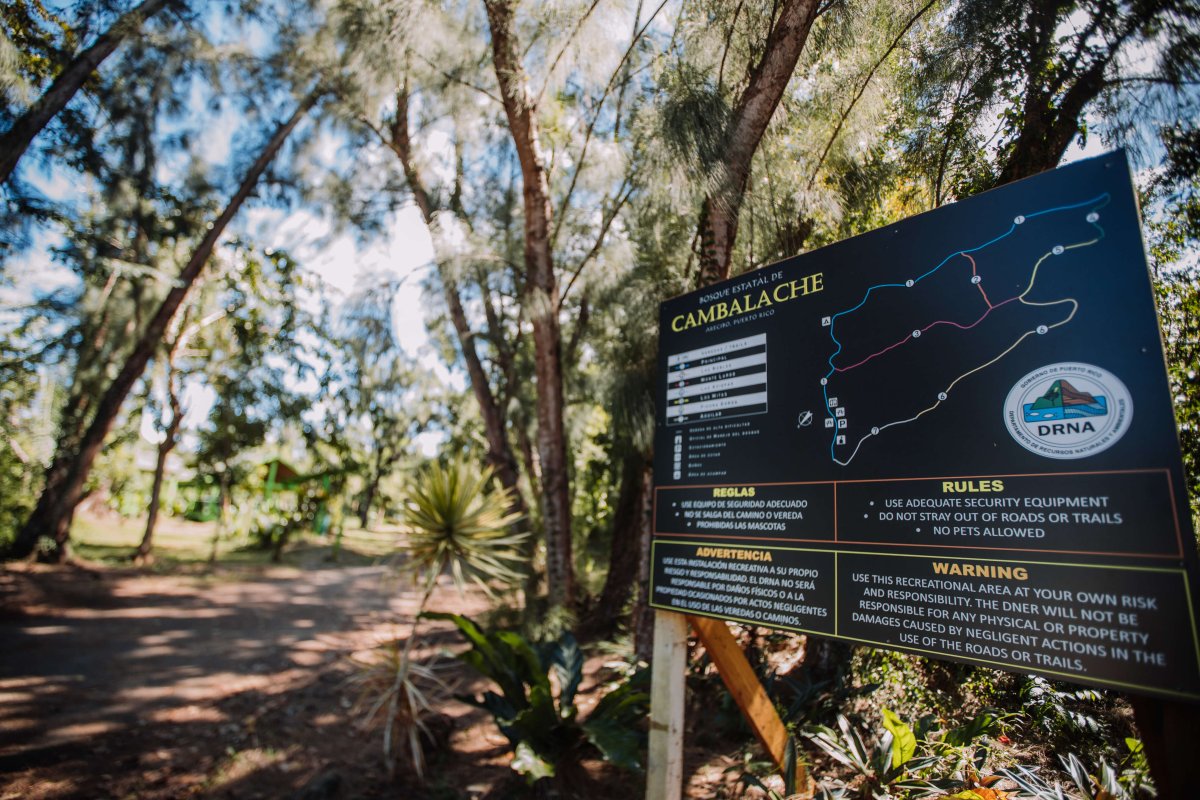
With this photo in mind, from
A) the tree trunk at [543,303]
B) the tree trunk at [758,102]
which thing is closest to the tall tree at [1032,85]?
the tree trunk at [758,102]

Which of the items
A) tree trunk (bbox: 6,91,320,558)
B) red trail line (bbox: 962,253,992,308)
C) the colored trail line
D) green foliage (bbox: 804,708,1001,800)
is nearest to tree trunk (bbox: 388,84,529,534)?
green foliage (bbox: 804,708,1001,800)

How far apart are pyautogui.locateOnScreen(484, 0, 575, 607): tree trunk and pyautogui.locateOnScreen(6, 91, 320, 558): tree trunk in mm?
7371

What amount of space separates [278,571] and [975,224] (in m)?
15.2

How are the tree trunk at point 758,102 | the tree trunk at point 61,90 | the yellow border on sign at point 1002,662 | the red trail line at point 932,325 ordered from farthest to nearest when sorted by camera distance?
the tree trunk at point 61,90
the tree trunk at point 758,102
the red trail line at point 932,325
the yellow border on sign at point 1002,662

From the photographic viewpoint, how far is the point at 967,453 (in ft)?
5.86

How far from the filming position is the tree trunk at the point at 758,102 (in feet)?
9.72

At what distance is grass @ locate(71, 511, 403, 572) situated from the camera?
13.5m

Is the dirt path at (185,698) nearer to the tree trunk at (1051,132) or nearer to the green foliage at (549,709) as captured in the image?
the green foliage at (549,709)

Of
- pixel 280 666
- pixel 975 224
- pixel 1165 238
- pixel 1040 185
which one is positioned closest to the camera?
pixel 1040 185

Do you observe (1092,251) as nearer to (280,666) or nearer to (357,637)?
(280,666)

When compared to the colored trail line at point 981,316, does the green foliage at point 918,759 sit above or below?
below

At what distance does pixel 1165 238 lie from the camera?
2.36m

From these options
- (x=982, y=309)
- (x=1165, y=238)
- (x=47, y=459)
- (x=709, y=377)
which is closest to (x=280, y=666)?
(x=709, y=377)

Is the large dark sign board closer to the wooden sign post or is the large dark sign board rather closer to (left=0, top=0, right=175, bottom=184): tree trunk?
the wooden sign post
